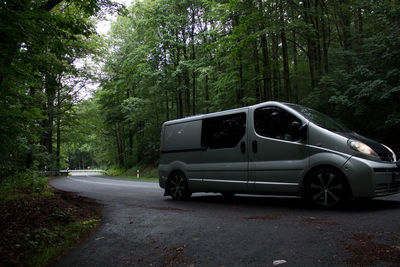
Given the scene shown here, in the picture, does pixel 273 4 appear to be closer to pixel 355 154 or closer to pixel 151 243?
pixel 355 154

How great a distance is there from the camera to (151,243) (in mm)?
3979

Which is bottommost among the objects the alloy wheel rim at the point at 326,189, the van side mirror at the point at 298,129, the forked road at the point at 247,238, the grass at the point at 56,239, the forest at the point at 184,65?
the grass at the point at 56,239

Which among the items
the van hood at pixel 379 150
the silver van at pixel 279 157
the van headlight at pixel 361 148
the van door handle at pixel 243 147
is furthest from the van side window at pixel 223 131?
the van headlight at pixel 361 148

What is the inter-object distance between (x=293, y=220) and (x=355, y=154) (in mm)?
1697

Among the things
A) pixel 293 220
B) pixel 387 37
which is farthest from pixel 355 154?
pixel 387 37

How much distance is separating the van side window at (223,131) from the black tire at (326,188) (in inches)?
76.7

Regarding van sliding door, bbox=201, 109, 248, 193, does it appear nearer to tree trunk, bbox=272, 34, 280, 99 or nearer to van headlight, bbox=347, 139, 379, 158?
van headlight, bbox=347, 139, 379, 158

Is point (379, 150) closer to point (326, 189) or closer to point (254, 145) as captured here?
point (326, 189)

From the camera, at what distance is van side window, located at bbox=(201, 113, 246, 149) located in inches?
275

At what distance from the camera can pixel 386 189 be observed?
5.12m

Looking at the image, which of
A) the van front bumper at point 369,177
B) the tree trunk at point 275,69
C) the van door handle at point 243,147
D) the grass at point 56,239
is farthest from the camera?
the tree trunk at point 275,69

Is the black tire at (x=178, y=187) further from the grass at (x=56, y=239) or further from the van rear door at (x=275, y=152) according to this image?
the grass at (x=56, y=239)

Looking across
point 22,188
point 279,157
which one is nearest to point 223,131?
point 279,157

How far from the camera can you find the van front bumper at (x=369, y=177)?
4.98 meters
